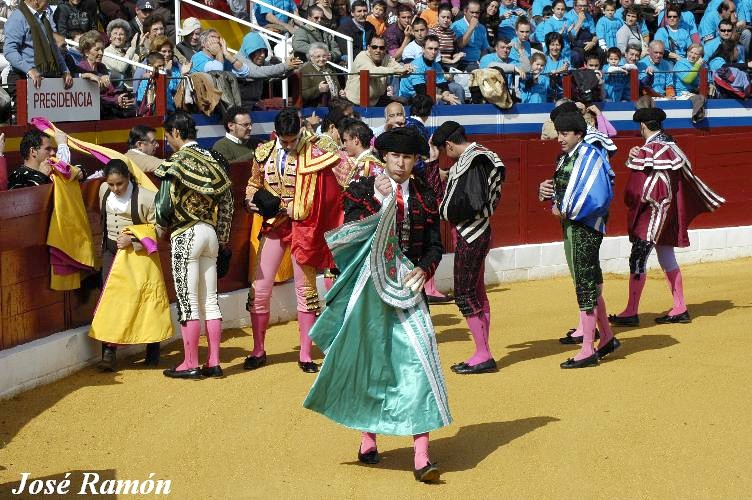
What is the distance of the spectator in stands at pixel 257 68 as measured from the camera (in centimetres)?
1196

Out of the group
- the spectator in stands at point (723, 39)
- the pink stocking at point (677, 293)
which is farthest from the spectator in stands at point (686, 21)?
the pink stocking at point (677, 293)

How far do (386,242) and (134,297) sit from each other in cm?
280

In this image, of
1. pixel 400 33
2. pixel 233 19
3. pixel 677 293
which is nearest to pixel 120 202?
pixel 677 293

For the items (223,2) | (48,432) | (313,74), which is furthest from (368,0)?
(48,432)

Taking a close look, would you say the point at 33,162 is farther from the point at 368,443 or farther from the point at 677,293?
the point at 677,293

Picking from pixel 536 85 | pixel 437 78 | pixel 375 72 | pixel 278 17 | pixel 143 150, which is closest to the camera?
pixel 143 150

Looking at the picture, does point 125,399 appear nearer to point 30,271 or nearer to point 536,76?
point 30,271

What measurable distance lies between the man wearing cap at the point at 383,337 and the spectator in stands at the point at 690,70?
9.94m

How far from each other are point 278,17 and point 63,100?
15.8ft

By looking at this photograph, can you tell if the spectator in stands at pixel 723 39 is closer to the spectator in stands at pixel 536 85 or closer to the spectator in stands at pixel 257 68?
the spectator in stands at pixel 536 85

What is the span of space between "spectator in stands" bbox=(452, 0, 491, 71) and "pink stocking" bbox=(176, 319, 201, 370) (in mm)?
6915

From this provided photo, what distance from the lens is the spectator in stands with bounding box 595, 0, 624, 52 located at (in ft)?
53.3

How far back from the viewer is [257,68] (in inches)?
479

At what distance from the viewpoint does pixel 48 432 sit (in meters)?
7.32
